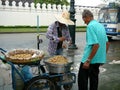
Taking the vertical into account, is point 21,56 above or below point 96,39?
below

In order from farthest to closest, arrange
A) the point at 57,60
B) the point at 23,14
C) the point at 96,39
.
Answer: the point at 23,14 → the point at 57,60 → the point at 96,39

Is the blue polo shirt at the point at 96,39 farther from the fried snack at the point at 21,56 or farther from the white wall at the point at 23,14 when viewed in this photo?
the white wall at the point at 23,14

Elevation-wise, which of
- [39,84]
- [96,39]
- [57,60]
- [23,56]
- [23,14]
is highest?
[96,39]

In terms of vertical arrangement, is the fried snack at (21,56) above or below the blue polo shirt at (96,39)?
below

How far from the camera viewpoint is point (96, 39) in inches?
211

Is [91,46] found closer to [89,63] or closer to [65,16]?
[89,63]

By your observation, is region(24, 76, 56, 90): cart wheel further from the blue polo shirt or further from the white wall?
the white wall

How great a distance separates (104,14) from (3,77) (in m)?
15.3

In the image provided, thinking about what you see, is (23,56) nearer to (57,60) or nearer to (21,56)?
(21,56)

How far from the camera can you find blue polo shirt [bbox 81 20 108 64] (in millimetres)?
5398

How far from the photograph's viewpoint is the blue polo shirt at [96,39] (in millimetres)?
5398

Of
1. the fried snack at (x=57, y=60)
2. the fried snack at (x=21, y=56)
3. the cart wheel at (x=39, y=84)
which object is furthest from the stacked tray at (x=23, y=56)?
the cart wheel at (x=39, y=84)

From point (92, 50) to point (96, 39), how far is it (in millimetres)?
212

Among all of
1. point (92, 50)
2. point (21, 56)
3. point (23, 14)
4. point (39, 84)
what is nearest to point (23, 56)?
point (21, 56)
